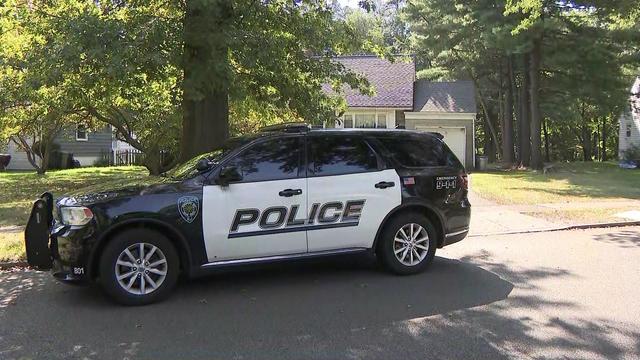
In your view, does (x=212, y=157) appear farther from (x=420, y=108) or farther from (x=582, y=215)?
(x=420, y=108)

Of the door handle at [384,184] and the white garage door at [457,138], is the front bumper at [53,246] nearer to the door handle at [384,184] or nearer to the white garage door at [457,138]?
the door handle at [384,184]

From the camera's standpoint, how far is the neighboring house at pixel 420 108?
92.5 ft

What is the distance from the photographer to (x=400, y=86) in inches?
1172

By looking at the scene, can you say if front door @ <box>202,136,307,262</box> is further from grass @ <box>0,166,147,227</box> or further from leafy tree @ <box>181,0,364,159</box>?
grass @ <box>0,166,147,227</box>

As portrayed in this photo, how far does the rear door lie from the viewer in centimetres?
670

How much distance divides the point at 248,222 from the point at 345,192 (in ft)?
3.85

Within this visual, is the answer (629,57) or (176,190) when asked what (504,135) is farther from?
(176,190)

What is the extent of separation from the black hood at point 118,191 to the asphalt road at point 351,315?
1.05 metres

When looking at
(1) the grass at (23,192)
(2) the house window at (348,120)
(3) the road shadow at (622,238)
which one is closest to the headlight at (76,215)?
(1) the grass at (23,192)

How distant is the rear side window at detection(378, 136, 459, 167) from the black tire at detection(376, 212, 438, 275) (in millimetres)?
657

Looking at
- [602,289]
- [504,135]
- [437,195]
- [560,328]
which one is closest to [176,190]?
[437,195]

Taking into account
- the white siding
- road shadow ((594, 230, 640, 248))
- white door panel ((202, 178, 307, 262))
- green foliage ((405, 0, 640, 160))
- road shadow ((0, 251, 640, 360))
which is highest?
green foliage ((405, 0, 640, 160))

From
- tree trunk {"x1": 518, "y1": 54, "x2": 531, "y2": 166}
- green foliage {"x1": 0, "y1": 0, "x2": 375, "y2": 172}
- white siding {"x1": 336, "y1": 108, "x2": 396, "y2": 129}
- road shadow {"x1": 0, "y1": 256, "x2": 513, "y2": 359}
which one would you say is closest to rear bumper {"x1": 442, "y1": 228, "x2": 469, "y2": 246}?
road shadow {"x1": 0, "y1": 256, "x2": 513, "y2": 359}

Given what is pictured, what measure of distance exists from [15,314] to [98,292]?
873 millimetres
